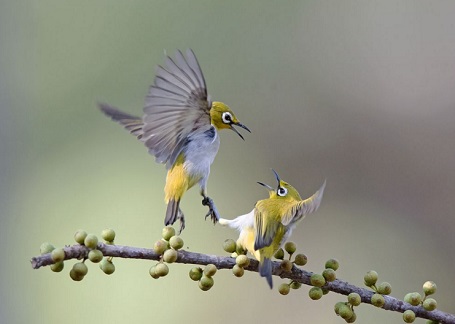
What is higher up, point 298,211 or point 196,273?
point 298,211

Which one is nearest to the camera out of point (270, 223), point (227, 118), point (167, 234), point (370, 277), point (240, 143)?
point (167, 234)

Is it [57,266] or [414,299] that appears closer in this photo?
[57,266]

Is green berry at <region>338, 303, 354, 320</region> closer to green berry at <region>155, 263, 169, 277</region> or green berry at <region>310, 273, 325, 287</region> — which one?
green berry at <region>310, 273, 325, 287</region>

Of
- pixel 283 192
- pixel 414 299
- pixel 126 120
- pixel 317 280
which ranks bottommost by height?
pixel 317 280

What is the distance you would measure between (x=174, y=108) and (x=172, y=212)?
345 millimetres

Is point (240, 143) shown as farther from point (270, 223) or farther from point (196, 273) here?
point (196, 273)

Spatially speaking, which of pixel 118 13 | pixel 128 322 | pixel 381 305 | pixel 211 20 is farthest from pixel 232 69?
pixel 381 305

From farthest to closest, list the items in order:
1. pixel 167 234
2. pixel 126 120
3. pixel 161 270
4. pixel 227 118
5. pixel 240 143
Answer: pixel 240 143
pixel 126 120
pixel 227 118
pixel 167 234
pixel 161 270

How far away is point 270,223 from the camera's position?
2277 mm

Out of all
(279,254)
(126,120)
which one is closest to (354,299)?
(279,254)

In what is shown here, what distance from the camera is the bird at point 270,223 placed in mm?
2113

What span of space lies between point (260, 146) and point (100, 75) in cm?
153

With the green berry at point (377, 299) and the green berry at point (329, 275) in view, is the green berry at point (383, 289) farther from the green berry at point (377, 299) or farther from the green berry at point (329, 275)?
the green berry at point (329, 275)

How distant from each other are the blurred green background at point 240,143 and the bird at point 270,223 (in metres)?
2.94
